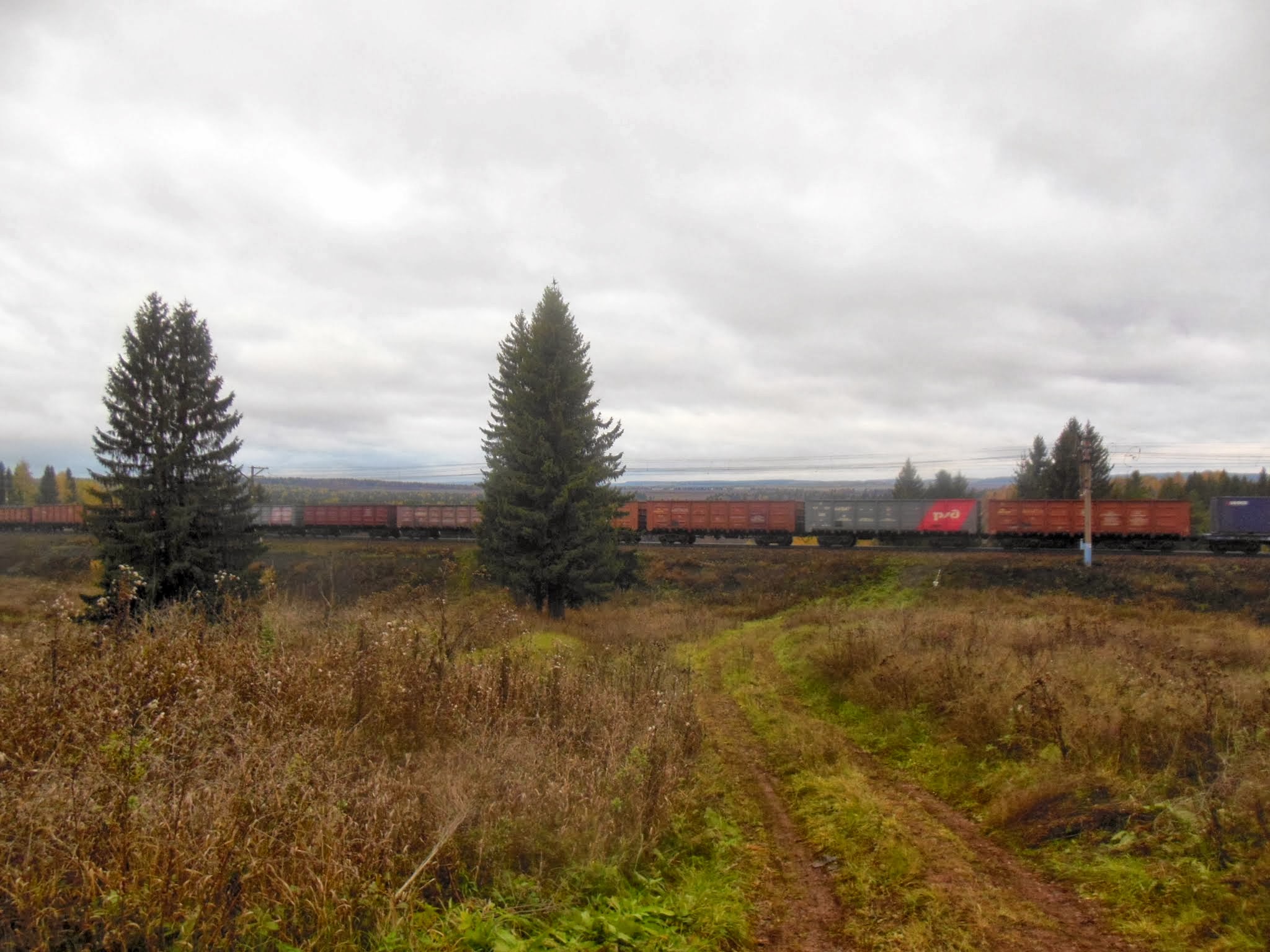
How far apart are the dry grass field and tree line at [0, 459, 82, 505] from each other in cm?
14295

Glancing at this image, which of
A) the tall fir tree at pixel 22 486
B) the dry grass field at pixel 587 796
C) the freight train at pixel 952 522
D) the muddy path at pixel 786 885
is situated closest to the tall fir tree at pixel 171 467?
the freight train at pixel 952 522

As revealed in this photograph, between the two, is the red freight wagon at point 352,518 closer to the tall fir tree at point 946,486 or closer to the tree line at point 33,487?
the tall fir tree at point 946,486

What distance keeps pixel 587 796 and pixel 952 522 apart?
3581 centimetres

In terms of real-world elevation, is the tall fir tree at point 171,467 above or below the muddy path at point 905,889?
above

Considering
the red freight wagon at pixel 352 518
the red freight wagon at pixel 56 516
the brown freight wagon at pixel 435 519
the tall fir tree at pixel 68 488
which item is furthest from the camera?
the tall fir tree at pixel 68 488

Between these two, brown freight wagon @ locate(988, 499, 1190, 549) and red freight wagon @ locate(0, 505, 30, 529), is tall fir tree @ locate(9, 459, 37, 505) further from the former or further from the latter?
brown freight wagon @ locate(988, 499, 1190, 549)

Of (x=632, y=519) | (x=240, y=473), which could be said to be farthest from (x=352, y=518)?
(x=240, y=473)

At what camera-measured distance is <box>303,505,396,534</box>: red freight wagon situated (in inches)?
2053

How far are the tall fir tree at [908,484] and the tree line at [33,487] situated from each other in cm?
13169

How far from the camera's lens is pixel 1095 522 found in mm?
35156

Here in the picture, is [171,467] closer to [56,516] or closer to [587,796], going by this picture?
[587,796]

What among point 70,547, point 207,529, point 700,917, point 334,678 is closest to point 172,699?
point 334,678

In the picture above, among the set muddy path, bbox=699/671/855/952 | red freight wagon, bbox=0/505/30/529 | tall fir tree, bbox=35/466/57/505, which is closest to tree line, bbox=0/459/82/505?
tall fir tree, bbox=35/466/57/505

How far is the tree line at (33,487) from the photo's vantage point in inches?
5012
